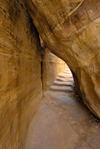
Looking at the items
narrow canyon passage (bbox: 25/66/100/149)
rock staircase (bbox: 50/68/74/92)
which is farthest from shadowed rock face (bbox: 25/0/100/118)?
rock staircase (bbox: 50/68/74/92)

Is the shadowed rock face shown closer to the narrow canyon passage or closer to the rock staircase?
the narrow canyon passage

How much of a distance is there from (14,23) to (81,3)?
1631mm

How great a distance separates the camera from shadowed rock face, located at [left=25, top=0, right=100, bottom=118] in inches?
82.2

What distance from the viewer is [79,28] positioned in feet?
7.66

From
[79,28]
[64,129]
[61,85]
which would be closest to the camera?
[79,28]

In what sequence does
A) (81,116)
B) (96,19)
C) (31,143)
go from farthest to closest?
1. (81,116)
2. (31,143)
3. (96,19)

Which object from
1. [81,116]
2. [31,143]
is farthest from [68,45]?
[31,143]

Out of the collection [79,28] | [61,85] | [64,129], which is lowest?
[64,129]

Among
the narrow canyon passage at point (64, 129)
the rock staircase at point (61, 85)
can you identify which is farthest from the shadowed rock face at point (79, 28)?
the rock staircase at point (61, 85)

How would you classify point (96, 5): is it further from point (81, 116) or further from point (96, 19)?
point (81, 116)

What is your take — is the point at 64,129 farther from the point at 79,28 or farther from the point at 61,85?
the point at 61,85

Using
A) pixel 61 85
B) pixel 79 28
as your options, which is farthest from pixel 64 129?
pixel 61 85

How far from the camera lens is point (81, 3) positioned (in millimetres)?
2014

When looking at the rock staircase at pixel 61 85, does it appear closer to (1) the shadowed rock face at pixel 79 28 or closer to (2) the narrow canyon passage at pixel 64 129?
(2) the narrow canyon passage at pixel 64 129
